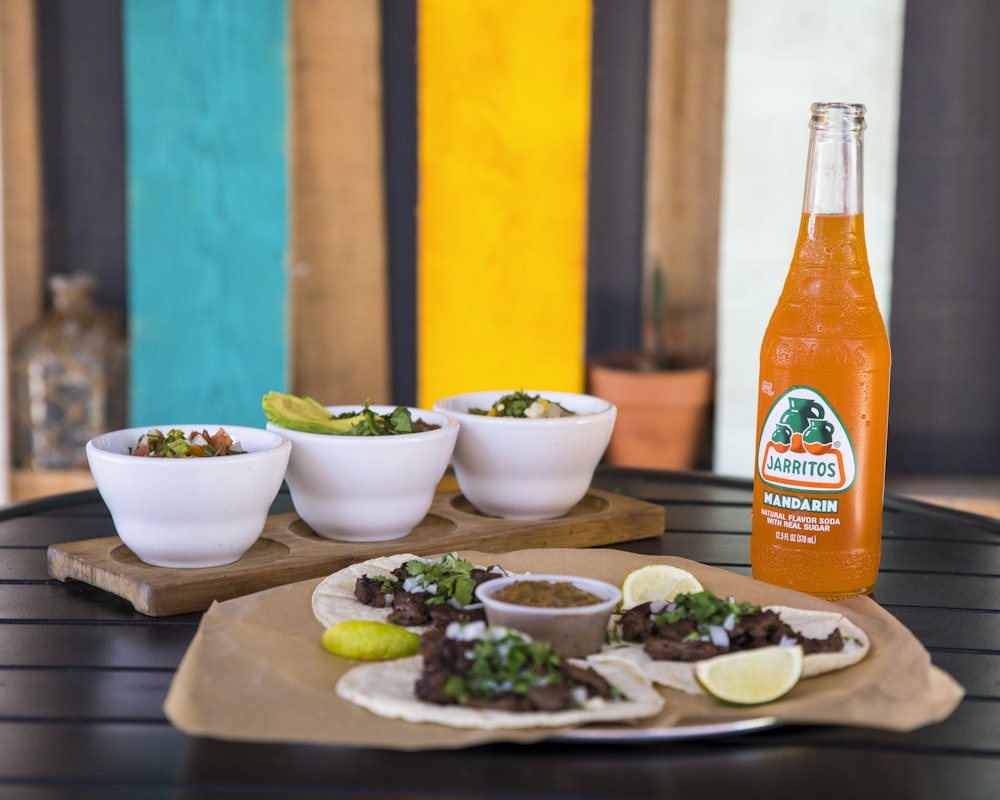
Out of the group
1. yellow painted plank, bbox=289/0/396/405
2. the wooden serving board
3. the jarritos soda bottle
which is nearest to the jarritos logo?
the jarritos soda bottle

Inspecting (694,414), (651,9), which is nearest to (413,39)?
(651,9)

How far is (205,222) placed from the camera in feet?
9.02

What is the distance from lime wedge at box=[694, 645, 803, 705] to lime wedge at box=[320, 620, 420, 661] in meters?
0.23

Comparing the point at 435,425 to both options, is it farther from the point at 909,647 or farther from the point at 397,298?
the point at 397,298

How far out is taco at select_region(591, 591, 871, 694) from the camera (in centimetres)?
90

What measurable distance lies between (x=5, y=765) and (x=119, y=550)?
1.46ft

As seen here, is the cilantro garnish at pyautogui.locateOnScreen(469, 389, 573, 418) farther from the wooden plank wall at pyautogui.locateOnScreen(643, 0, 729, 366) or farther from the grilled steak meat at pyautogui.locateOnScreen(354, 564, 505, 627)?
the wooden plank wall at pyautogui.locateOnScreen(643, 0, 729, 366)

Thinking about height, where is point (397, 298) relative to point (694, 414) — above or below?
above

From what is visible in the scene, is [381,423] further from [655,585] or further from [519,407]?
[655,585]

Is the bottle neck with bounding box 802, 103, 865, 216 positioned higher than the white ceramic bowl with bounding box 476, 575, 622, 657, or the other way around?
the bottle neck with bounding box 802, 103, 865, 216

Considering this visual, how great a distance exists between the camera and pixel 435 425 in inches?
51.8

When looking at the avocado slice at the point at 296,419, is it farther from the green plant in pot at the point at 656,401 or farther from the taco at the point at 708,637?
the green plant in pot at the point at 656,401

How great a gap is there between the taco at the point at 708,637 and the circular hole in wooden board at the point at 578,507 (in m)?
0.43

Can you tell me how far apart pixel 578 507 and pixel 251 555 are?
0.42 meters
